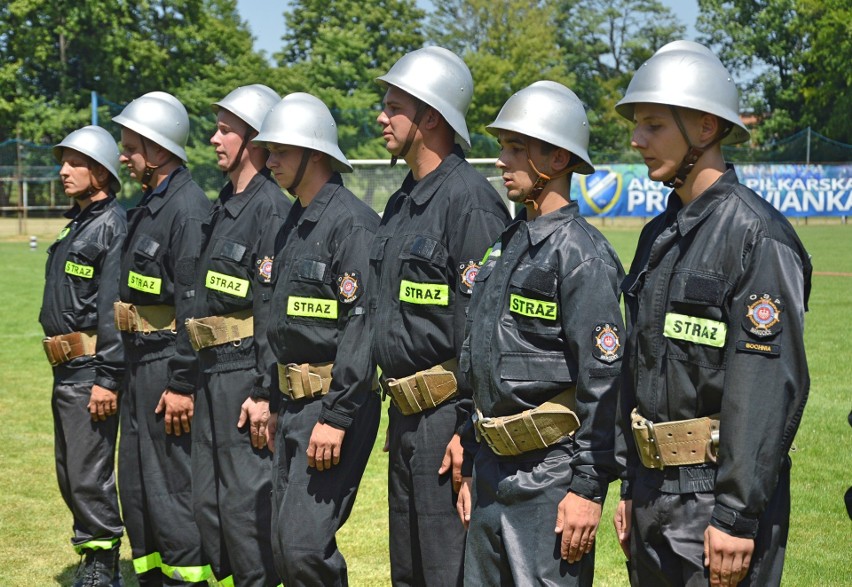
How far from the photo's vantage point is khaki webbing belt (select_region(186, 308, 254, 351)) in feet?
20.9

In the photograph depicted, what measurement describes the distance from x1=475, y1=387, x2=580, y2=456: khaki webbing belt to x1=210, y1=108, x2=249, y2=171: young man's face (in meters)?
3.05

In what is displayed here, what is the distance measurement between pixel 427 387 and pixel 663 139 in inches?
64.8

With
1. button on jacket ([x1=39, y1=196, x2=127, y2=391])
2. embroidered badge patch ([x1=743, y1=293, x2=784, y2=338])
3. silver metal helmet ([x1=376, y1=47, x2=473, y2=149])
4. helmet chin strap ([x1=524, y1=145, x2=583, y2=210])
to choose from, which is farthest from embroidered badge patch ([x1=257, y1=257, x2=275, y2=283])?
embroidered badge patch ([x1=743, y1=293, x2=784, y2=338])

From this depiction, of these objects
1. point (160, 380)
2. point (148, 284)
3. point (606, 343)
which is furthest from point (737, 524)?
point (148, 284)

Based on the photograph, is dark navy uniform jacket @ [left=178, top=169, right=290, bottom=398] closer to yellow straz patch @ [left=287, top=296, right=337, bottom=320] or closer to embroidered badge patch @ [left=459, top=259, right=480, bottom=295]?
yellow straz patch @ [left=287, top=296, right=337, bottom=320]

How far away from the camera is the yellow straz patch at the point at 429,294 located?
504 cm

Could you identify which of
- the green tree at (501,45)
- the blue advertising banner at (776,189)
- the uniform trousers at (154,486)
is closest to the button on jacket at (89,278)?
the uniform trousers at (154,486)

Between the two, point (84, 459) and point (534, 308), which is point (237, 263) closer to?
point (84, 459)

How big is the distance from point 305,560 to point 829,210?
4433 cm

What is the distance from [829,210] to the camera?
46062mm

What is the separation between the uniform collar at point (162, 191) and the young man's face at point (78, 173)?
0.64m

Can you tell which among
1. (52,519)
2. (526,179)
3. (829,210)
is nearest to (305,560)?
(526,179)

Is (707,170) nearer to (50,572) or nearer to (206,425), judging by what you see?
(206,425)

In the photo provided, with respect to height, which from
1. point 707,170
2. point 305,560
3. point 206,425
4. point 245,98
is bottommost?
point 305,560
